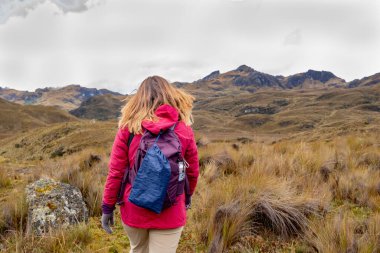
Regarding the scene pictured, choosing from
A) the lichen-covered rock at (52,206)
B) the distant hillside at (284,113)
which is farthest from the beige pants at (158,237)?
the distant hillside at (284,113)

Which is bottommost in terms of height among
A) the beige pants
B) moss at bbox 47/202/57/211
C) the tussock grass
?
the tussock grass

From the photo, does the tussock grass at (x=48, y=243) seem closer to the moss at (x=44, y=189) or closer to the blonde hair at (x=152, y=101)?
the moss at (x=44, y=189)

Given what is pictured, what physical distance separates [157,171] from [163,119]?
49cm

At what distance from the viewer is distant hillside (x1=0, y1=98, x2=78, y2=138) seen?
70.3 metres

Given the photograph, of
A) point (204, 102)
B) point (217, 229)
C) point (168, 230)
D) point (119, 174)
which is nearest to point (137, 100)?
point (119, 174)

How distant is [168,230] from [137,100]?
1179 millimetres

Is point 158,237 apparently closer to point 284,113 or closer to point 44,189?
point 44,189

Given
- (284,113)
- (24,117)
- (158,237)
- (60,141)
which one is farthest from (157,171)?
(284,113)

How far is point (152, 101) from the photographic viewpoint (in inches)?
115

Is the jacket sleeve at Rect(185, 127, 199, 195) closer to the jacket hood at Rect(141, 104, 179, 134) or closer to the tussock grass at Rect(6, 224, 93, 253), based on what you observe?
the jacket hood at Rect(141, 104, 179, 134)

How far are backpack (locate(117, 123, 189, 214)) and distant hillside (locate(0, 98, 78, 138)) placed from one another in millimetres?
69710

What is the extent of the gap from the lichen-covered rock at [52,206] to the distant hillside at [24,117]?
66.7 meters

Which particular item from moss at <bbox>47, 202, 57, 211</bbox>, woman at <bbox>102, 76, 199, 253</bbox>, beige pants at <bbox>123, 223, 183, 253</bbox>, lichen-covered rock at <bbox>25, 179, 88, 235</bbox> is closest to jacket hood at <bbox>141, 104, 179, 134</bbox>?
woman at <bbox>102, 76, 199, 253</bbox>

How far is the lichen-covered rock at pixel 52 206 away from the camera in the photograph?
438 centimetres
